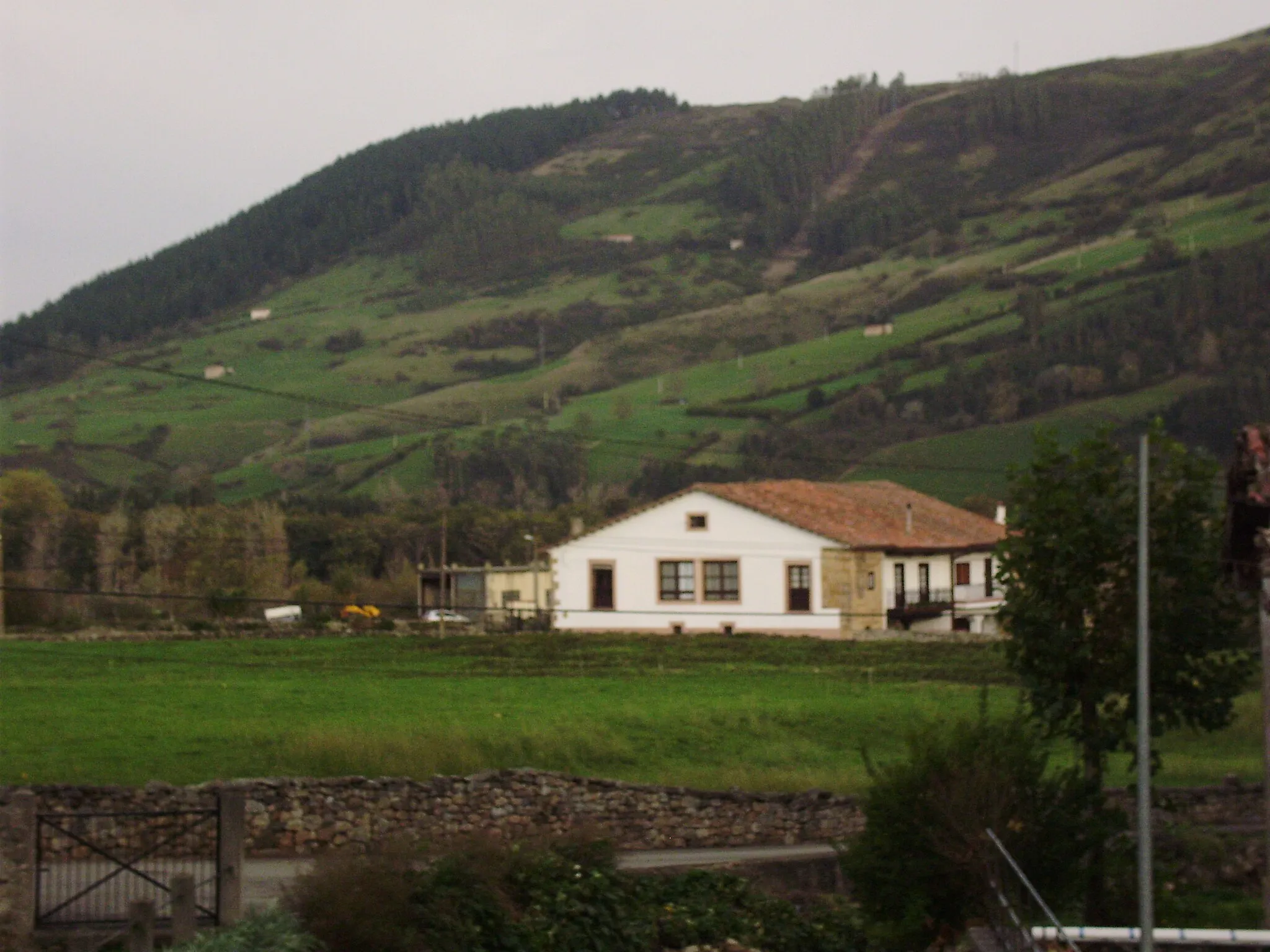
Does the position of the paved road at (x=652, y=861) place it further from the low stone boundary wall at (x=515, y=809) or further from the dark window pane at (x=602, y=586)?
the dark window pane at (x=602, y=586)

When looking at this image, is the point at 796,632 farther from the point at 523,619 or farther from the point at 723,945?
the point at 723,945

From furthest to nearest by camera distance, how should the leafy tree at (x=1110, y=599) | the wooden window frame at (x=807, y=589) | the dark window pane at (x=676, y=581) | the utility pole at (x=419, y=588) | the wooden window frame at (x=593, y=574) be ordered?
the utility pole at (x=419, y=588) → the wooden window frame at (x=593, y=574) → the dark window pane at (x=676, y=581) → the wooden window frame at (x=807, y=589) → the leafy tree at (x=1110, y=599)

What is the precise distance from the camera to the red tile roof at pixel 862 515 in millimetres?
62500

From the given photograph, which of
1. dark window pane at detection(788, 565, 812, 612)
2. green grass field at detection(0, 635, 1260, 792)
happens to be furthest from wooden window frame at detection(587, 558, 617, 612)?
green grass field at detection(0, 635, 1260, 792)

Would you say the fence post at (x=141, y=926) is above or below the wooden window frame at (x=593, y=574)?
below

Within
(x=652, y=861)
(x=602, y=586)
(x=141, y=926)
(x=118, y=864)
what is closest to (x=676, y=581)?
(x=602, y=586)

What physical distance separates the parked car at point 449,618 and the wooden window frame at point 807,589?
1339cm

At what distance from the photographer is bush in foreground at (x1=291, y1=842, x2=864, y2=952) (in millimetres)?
21406

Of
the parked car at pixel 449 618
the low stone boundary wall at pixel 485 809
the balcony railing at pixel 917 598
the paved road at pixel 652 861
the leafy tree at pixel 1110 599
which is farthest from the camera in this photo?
the parked car at pixel 449 618

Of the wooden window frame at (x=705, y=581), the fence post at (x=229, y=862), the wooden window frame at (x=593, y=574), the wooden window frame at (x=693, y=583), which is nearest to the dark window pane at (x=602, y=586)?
the wooden window frame at (x=593, y=574)

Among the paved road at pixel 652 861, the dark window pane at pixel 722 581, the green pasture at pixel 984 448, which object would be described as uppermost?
the green pasture at pixel 984 448

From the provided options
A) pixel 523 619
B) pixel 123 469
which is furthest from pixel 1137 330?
pixel 523 619

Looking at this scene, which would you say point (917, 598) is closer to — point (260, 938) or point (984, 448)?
point (260, 938)

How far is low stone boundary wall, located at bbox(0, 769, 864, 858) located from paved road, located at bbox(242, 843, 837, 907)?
38 centimetres
